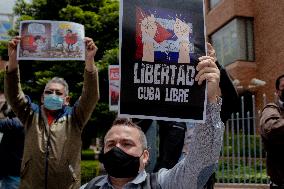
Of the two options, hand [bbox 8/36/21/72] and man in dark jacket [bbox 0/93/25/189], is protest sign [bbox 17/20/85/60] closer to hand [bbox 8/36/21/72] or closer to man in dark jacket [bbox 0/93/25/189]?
hand [bbox 8/36/21/72]

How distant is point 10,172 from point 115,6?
13.0 metres

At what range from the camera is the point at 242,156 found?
33.7 ft

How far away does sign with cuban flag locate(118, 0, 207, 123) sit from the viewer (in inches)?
96.8

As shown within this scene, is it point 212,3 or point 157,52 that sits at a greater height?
point 212,3

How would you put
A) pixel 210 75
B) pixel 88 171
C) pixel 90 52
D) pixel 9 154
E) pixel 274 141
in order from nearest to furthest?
pixel 210 75
pixel 274 141
pixel 90 52
pixel 9 154
pixel 88 171

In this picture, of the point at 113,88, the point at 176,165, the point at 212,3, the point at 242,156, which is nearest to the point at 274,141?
the point at 176,165

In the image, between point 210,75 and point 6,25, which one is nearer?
point 210,75

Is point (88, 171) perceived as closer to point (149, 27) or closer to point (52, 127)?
point (52, 127)

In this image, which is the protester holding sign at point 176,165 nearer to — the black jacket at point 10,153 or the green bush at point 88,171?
the black jacket at point 10,153

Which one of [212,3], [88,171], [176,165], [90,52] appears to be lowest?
[88,171]

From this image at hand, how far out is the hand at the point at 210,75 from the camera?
7.55ft

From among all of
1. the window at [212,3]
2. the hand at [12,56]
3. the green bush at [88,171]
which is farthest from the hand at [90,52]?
the window at [212,3]

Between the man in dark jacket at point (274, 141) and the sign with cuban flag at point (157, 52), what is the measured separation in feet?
4.41

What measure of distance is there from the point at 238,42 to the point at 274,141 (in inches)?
590
